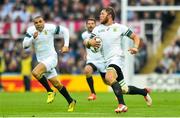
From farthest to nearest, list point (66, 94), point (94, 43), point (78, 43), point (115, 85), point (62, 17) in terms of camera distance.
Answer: point (62, 17), point (78, 43), point (66, 94), point (94, 43), point (115, 85)

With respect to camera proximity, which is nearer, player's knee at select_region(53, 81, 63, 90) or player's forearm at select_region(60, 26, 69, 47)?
player's forearm at select_region(60, 26, 69, 47)

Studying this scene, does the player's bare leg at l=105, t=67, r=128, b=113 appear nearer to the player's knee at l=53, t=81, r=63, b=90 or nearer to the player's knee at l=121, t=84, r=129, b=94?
the player's knee at l=121, t=84, r=129, b=94

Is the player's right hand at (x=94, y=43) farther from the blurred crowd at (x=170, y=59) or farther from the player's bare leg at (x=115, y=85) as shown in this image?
the blurred crowd at (x=170, y=59)

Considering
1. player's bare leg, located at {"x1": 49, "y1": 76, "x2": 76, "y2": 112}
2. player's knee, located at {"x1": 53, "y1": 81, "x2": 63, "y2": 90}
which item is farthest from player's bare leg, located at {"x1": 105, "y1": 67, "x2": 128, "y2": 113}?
player's knee, located at {"x1": 53, "y1": 81, "x2": 63, "y2": 90}

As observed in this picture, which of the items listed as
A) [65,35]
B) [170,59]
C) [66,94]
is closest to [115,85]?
[66,94]

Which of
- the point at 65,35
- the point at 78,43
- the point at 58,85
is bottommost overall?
the point at 78,43

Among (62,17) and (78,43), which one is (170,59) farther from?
(62,17)

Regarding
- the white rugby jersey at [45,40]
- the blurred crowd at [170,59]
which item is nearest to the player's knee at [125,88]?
the white rugby jersey at [45,40]

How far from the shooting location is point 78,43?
34719mm

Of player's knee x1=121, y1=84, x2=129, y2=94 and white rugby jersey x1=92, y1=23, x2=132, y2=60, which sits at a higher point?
white rugby jersey x1=92, y1=23, x2=132, y2=60

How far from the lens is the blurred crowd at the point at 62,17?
3409cm

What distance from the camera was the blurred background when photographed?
32.9 meters

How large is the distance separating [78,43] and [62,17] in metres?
1.55

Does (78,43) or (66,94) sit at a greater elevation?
(66,94)
